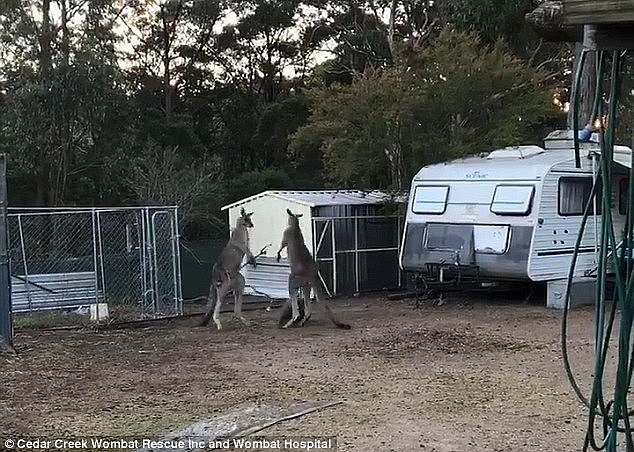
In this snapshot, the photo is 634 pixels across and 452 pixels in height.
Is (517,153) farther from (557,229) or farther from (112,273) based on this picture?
(112,273)

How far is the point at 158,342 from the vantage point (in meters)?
9.97

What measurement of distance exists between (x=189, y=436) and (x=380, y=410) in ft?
5.00

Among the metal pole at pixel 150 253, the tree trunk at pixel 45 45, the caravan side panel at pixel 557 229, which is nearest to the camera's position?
the metal pole at pixel 150 253

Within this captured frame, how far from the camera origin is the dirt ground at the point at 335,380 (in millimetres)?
5816

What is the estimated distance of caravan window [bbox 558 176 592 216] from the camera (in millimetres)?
13094

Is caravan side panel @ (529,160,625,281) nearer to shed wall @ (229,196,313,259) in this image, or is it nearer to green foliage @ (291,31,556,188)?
green foliage @ (291,31,556,188)

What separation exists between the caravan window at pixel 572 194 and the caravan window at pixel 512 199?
627mm

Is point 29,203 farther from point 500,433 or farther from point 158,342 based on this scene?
point 500,433

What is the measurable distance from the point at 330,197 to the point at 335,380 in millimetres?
8947

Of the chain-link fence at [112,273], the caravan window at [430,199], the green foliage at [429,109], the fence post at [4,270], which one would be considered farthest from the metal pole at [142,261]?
the green foliage at [429,109]

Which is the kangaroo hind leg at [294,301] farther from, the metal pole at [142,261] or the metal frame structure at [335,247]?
the metal frame structure at [335,247]

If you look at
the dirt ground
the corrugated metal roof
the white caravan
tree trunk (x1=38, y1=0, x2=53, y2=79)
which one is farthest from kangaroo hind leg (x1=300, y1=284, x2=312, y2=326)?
tree trunk (x1=38, y1=0, x2=53, y2=79)

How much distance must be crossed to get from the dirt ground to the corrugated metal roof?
3.98 metres

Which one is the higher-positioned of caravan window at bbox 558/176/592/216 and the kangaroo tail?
caravan window at bbox 558/176/592/216
